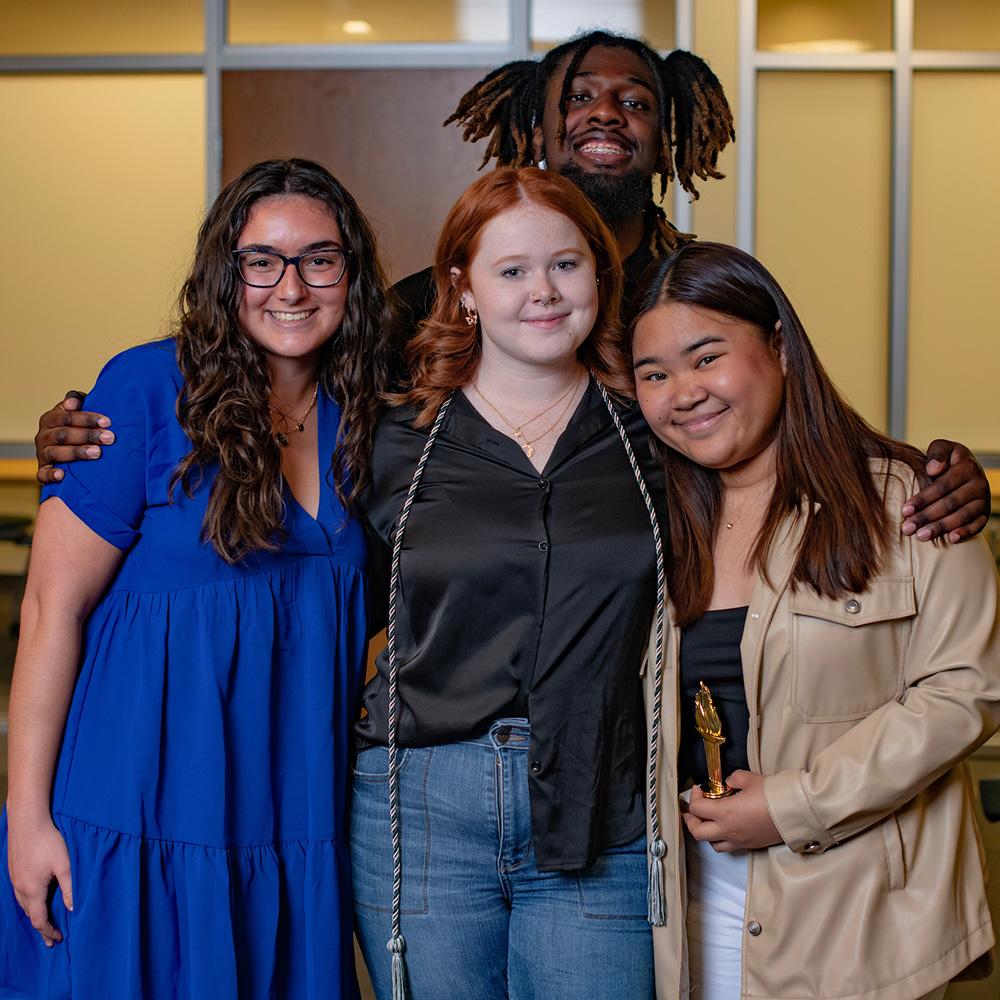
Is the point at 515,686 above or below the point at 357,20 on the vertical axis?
below

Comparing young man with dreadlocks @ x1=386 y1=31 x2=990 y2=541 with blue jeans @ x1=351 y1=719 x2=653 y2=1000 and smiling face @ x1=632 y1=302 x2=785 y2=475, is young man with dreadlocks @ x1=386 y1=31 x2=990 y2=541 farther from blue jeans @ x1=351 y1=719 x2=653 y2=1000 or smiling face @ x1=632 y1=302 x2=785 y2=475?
blue jeans @ x1=351 y1=719 x2=653 y2=1000

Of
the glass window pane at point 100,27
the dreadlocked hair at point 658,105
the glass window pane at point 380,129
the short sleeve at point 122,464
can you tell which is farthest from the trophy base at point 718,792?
the glass window pane at point 100,27

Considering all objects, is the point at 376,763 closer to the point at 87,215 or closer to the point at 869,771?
the point at 869,771

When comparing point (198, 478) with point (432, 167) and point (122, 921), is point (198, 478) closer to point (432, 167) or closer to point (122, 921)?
point (122, 921)

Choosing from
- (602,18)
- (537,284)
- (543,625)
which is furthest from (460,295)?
(602,18)

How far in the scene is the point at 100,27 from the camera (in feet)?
19.5

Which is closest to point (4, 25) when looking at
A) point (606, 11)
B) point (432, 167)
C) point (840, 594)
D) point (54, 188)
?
point (54, 188)

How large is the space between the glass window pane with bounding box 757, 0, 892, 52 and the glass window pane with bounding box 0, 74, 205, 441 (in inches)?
103

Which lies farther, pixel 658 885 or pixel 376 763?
pixel 376 763

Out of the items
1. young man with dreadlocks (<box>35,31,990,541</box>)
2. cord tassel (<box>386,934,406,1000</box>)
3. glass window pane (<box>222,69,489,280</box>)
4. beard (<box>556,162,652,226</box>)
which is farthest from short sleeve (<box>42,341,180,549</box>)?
glass window pane (<box>222,69,489,280</box>)

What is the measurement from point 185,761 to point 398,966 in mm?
511

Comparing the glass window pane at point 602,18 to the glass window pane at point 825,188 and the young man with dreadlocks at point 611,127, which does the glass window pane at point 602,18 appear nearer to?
the glass window pane at point 825,188

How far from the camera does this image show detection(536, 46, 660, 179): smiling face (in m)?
3.09

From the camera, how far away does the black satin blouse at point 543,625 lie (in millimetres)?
2189
